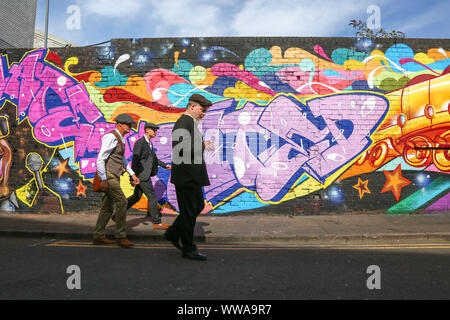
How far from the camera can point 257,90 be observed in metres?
7.79

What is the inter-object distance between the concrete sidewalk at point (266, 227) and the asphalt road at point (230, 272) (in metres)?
0.38

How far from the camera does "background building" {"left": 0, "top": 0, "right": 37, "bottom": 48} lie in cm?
1588

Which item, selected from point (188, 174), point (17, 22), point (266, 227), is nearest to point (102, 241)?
point (188, 174)

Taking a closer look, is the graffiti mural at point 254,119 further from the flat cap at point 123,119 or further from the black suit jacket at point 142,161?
the flat cap at point 123,119

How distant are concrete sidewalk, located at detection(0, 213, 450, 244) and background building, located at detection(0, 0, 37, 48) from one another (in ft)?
40.6

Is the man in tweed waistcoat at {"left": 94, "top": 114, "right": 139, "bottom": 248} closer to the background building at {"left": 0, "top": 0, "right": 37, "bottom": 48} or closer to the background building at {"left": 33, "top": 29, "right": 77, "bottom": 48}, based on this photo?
the background building at {"left": 0, "top": 0, "right": 37, "bottom": 48}

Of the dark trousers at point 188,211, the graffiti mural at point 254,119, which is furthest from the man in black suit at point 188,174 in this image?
the graffiti mural at point 254,119

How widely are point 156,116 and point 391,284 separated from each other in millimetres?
6073

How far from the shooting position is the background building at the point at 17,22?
1588cm

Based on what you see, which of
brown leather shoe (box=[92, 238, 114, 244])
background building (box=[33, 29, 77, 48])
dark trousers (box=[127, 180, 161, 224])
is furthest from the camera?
background building (box=[33, 29, 77, 48])

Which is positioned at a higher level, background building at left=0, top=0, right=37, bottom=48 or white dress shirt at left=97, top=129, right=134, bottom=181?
background building at left=0, top=0, right=37, bottom=48

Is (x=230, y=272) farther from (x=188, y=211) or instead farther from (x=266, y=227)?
(x=266, y=227)

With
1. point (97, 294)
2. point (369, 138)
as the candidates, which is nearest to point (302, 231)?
point (369, 138)

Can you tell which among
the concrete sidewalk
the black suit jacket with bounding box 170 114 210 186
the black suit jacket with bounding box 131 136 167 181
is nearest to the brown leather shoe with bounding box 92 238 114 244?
the concrete sidewalk
